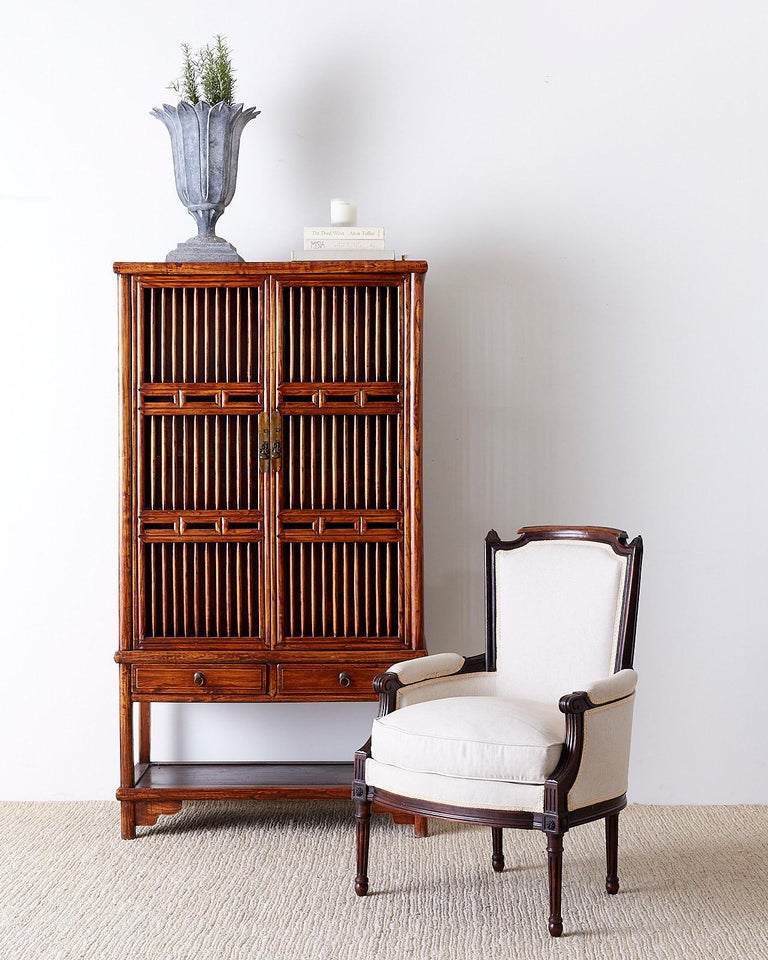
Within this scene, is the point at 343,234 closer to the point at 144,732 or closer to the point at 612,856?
the point at 144,732

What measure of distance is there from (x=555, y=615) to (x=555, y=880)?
0.73 meters

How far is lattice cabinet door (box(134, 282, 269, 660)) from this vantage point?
3025mm

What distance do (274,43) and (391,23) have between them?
0.40 meters

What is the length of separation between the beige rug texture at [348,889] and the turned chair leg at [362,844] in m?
0.04

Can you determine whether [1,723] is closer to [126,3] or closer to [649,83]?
[126,3]

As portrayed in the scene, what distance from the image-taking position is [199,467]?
10.0ft

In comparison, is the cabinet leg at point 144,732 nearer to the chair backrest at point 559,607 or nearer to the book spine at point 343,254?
the chair backrest at point 559,607

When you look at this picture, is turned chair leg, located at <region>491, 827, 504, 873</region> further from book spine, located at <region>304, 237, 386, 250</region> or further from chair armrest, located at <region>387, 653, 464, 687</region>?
book spine, located at <region>304, 237, 386, 250</region>

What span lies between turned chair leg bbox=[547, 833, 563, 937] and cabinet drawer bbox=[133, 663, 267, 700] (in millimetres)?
1048

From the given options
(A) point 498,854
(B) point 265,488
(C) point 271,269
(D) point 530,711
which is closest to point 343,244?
(C) point 271,269

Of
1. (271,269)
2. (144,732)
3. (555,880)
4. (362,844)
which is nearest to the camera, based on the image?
(555,880)

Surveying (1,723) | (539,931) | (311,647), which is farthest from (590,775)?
(1,723)

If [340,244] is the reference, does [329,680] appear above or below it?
below

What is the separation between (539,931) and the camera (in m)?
2.40
